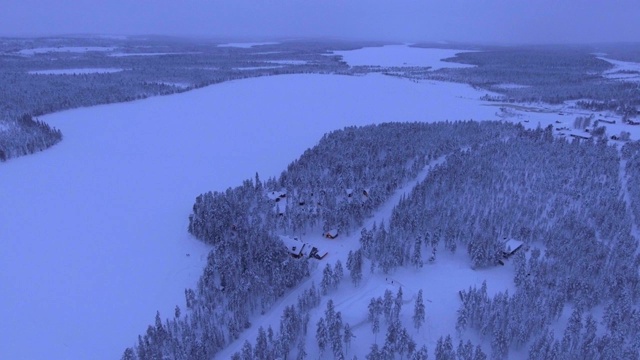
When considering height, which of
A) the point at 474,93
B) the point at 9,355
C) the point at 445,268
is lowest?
the point at 9,355

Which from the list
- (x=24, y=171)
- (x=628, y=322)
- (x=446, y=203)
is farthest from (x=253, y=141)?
(x=628, y=322)

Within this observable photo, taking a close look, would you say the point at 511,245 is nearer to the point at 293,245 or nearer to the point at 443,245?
the point at 443,245

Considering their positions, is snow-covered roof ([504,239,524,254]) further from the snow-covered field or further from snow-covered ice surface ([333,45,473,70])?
snow-covered ice surface ([333,45,473,70])

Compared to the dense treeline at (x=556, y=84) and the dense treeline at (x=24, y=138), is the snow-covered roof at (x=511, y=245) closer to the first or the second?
the dense treeline at (x=24, y=138)

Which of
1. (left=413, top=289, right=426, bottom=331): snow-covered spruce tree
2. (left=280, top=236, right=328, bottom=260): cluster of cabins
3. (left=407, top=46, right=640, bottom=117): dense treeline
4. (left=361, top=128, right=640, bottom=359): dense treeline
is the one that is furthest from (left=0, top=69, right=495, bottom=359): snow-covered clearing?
(left=407, top=46, right=640, bottom=117): dense treeline

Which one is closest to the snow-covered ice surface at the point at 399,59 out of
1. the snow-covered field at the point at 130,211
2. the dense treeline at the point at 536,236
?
the snow-covered field at the point at 130,211

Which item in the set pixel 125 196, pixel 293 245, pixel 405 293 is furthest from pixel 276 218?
pixel 125 196

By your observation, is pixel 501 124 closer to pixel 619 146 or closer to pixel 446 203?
pixel 619 146
